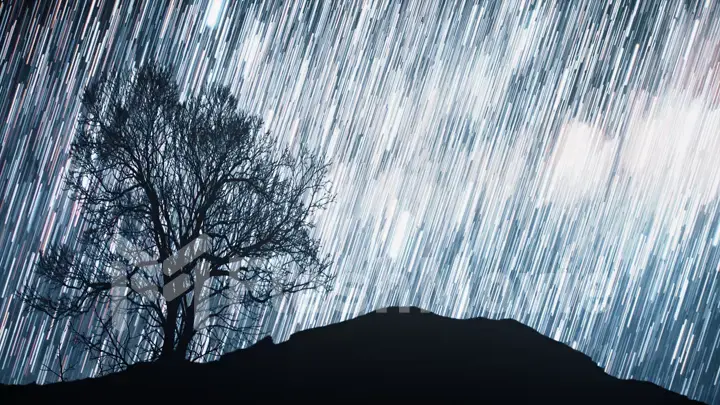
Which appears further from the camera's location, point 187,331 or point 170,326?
point 187,331

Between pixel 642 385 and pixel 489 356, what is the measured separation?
3.10 metres

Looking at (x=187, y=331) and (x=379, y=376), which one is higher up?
(x=379, y=376)

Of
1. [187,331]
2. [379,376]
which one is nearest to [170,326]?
[187,331]

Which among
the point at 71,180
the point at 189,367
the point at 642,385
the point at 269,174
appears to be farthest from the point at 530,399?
the point at 71,180

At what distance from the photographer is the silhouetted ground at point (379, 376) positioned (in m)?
10.3

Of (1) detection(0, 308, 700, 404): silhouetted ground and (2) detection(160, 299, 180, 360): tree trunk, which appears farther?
(2) detection(160, 299, 180, 360): tree trunk

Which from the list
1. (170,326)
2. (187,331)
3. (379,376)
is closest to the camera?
(379,376)

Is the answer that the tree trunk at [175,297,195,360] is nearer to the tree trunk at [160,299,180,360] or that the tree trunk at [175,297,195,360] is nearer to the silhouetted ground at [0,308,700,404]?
the tree trunk at [160,299,180,360]

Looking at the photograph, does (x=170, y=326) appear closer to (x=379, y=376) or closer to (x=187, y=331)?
(x=187, y=331)

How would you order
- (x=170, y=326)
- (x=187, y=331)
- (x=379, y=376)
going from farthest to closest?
(x=187, y=331) < (x=170, y=326) < (x=379, y=376)

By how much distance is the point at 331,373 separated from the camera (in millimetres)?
11109

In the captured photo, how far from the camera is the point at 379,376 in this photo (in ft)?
35.9

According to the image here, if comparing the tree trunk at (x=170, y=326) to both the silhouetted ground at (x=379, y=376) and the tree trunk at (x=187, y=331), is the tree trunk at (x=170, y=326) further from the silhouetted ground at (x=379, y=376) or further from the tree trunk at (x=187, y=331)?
the silhouetted ground at (x=379, y=376)

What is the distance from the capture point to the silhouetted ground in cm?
1033
